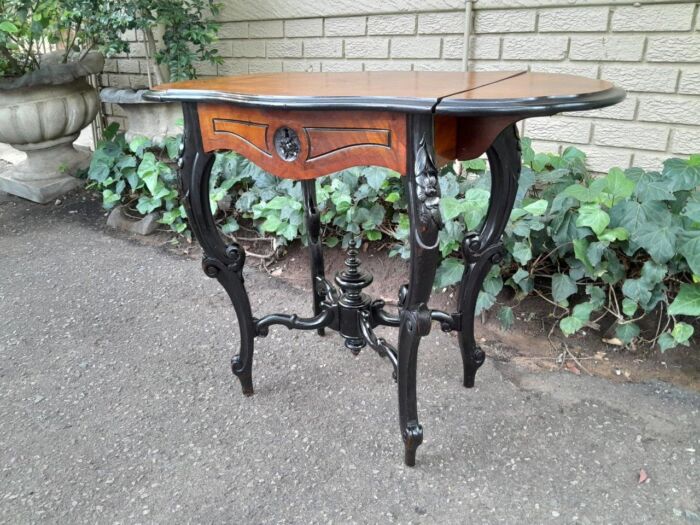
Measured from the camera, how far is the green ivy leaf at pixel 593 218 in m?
1.98

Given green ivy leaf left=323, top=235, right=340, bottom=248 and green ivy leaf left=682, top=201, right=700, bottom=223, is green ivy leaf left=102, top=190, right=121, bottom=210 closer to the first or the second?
green ivy leaf left=323, top=235, right=340, bottom=248

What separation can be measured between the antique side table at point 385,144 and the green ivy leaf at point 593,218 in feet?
1.55

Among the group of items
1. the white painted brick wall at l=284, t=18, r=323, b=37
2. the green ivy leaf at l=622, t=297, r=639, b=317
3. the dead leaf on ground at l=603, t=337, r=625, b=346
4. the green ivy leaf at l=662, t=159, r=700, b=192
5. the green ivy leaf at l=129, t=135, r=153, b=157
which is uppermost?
the white painted brick wall at l=284, t=18, r=323, b=37

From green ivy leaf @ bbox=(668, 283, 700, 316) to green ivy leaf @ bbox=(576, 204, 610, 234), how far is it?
331 millimetres

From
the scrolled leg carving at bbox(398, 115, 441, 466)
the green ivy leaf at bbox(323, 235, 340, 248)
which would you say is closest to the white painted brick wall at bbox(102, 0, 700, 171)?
the green ivy leaf at bbox(323, 235, 340, 248)

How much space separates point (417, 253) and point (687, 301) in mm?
1156

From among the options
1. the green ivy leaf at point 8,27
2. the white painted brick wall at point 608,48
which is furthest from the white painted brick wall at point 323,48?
the green ivy leaf at point 8,27

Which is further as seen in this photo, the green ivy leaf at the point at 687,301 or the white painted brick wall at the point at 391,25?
the white painted brick wall at the point at 391,25

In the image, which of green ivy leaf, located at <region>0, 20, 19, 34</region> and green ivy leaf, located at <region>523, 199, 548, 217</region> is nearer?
green ivy leaf, located at <region>523, 199, 548, 217</region>

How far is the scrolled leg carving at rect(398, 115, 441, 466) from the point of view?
1.21 meters

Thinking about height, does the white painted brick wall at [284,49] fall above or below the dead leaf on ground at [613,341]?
above

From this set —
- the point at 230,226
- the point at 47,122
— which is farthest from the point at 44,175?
the point at 230,226

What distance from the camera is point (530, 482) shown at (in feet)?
5.15

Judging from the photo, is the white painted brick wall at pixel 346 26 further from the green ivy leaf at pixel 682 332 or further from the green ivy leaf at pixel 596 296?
the green ivy leaf at pixel 682 332
